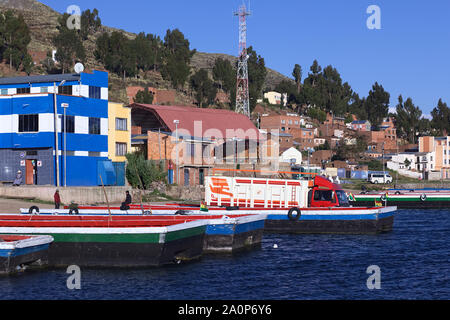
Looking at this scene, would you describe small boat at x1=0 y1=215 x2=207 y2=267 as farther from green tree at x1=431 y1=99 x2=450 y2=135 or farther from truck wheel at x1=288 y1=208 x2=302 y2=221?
green tree at x1=431 y1=99 x2=450 y2=135

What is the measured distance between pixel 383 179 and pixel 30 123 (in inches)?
2810

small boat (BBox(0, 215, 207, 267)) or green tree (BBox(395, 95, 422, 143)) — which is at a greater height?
green tree (BBox(395, 95, 422, 143))

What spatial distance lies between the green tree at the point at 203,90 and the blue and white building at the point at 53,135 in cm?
8671

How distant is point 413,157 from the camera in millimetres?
143000

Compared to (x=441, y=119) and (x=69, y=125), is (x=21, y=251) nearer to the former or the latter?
(x=69, y=125)

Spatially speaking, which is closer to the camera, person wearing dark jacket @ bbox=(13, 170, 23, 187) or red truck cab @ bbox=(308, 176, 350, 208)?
red truck cab @ bbox=(308, 176, 350, 208)

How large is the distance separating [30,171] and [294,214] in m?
26.4

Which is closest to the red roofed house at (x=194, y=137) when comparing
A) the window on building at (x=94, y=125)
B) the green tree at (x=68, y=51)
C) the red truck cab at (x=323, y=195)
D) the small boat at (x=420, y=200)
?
the window on building at (x=94, y=125)

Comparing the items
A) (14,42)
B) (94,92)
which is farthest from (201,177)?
(14,42)

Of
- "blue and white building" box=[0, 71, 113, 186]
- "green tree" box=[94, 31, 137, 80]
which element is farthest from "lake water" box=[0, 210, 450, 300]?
"green tree" box=[94, 31, 137, 80]

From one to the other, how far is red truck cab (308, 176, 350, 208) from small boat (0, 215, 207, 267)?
15659 millimetres

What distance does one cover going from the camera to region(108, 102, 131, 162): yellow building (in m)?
62.1

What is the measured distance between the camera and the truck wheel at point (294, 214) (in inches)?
1566

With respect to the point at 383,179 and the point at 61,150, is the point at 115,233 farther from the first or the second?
the point at 383,179
